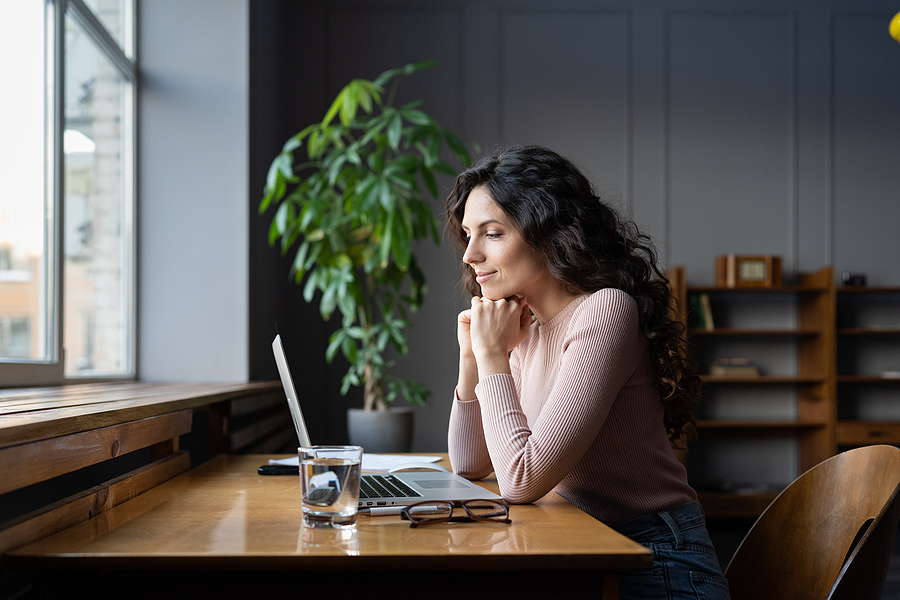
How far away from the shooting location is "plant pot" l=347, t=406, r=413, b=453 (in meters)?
3.47

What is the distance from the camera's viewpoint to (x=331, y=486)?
2.99 ft

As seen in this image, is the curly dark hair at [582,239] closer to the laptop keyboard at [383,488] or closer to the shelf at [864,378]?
the laptop keyboard at [383,488]

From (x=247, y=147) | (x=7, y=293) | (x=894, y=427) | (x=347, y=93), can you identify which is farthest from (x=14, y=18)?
(x=894, y=427)

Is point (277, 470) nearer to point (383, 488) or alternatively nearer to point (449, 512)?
point (383, 488)

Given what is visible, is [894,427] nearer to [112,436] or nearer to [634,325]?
[634,325]

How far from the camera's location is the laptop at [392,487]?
1.06m

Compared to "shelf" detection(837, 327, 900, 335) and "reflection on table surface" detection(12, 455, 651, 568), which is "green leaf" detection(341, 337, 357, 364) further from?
"shelf" detection(837, 327, 900, 335)

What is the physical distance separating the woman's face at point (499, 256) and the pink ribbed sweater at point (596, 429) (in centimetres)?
14

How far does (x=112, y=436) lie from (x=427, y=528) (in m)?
0.52

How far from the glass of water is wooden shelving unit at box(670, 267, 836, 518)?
3.78 meters

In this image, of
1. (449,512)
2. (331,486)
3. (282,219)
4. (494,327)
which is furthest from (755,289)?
(331,486)

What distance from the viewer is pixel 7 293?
203 cm

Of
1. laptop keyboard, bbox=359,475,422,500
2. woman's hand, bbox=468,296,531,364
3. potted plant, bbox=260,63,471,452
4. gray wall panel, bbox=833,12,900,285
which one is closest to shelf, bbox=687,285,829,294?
gray wall panel, bbox=833,12,900,285

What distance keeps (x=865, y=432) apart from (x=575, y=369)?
420cm
